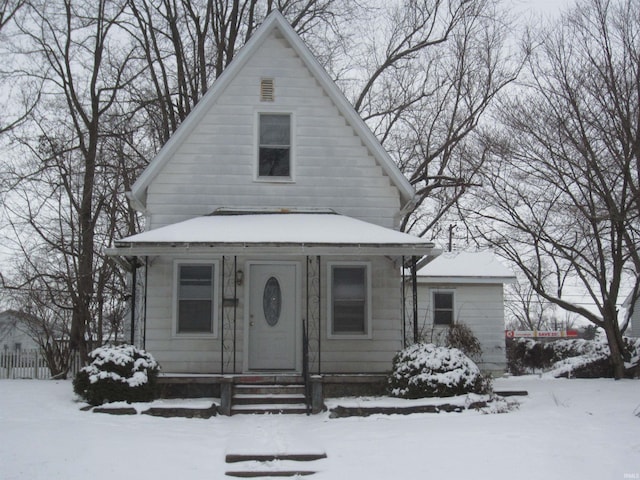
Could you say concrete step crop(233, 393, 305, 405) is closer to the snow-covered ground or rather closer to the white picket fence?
the snow-covered ground

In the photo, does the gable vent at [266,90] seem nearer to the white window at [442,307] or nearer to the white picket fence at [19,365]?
the white picket fence at [19,365]

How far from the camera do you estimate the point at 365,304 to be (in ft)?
43.0

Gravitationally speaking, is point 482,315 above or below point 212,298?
below

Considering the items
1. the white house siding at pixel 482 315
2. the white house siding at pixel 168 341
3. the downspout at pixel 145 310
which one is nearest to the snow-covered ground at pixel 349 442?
the downspout at pixel 145 310

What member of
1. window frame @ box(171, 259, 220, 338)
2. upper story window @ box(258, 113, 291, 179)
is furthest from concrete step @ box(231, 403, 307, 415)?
upper story window @ box(258, 113, 291, 179)

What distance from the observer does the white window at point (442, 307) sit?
2142 cm

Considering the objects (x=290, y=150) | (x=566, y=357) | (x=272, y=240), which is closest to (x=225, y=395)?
(x=272, y=240)

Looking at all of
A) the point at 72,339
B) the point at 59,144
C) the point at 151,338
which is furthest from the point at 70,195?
the point at 151,338

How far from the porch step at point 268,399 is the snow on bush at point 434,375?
1.58 meters

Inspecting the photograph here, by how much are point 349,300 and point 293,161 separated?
299cm

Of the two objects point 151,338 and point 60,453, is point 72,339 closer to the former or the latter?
point 151,338

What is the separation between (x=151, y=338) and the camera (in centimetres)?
1267

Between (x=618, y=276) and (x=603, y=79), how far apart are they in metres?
4.51

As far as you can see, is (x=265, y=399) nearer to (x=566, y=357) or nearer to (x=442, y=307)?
(x=442, y=307)
